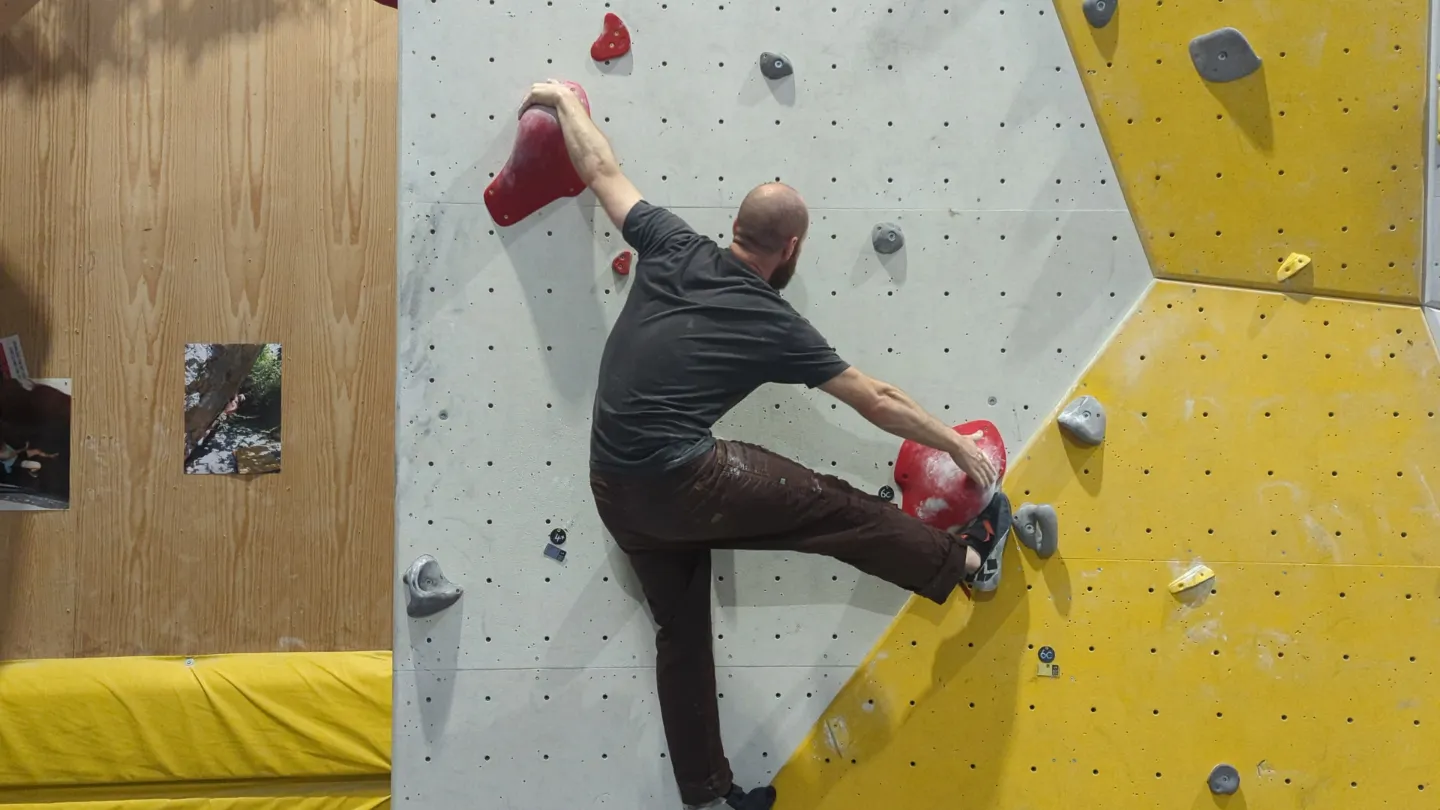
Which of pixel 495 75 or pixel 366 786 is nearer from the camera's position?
pixel 495 75

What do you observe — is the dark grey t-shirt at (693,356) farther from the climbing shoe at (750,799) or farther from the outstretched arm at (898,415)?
the climbing shoe at (750,799)

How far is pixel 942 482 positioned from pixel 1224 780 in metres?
1.04

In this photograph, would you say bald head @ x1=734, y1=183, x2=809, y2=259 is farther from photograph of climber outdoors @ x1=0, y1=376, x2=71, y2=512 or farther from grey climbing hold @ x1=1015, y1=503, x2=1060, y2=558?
photograph of climber outdoors @ x1=0, y1=376, x2=71, y2=512

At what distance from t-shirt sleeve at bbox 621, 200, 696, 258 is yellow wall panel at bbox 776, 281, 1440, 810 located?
106 cm

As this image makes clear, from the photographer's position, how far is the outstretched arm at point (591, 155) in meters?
1.76

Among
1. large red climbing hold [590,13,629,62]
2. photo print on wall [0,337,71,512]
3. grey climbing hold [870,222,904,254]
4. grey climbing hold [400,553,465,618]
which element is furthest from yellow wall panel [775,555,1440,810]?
photo print on wall [0,337,71,512]

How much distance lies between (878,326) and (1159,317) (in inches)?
28.8

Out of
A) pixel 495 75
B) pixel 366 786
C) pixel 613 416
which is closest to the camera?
pixel 613 416

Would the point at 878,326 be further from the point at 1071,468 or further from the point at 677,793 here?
the point at 677,793

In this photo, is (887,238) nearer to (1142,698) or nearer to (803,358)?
(803,358)

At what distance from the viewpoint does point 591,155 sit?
5.84 feet

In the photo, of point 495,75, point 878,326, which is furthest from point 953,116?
point 495,75

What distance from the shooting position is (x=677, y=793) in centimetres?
197

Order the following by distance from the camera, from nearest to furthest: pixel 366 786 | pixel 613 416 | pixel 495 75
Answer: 1. pixel 613 416
2. pixel 495 75
3. pixel 366 786
